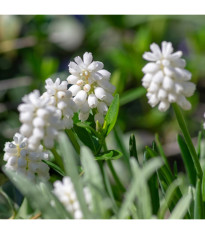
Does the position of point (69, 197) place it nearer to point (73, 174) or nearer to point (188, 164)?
point (73, 174)

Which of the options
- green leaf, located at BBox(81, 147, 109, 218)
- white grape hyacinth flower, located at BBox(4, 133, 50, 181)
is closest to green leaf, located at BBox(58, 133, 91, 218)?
green leaf, located at BBox(81, 147, 109, 218)

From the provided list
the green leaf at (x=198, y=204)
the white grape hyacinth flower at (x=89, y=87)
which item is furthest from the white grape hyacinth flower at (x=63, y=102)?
the green leaf at (x=198, y=204)

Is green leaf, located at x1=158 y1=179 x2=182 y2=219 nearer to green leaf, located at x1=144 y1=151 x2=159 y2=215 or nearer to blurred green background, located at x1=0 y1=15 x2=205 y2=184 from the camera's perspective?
green leaf, located at x1=144 y1=151 x2=159 y2=215

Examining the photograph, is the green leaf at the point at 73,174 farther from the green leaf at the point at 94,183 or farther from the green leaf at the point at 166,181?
the green leaf at the point at 166,181

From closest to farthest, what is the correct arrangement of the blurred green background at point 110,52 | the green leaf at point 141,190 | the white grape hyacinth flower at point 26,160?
the green leaf at point 141,190, the white grape hyacinth flower at point 26,160, the blurred green background at point 110,52
